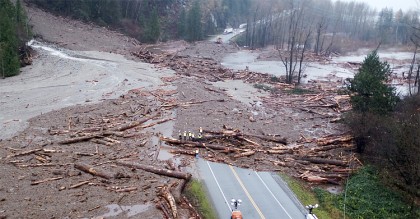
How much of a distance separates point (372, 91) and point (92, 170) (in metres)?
19.6

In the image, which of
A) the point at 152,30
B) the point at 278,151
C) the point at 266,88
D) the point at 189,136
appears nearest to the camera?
the point at 278,151

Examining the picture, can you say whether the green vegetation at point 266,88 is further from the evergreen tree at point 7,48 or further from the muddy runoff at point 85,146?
the evergreen tree at point 7,48

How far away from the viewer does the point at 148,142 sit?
1023 inches

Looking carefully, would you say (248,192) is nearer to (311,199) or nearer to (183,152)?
(311,199)

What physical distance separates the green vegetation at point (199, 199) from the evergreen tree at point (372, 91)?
43.3 ft

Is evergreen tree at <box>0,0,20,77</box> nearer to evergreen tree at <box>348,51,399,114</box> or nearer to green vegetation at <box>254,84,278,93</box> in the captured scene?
green vegetation at <box>254,84,278,93</box>

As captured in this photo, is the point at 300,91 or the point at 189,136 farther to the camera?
the point at 300,91

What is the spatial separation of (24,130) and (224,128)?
44.8 ft

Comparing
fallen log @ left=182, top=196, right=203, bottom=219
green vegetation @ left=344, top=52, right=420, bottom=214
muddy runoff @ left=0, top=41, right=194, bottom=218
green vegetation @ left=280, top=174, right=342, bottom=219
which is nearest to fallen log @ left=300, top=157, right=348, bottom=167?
green vegetation @ left=344, top=52, right=420, bottom=214

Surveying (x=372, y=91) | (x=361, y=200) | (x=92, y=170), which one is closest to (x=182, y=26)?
(x=372, y=91)

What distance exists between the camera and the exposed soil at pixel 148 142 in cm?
1769

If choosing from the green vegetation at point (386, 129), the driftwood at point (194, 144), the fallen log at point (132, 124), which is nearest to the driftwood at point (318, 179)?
the green vegetation at point (386, 129)

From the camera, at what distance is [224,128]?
29.2 meters

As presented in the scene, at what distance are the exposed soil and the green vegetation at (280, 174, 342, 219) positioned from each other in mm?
1137
